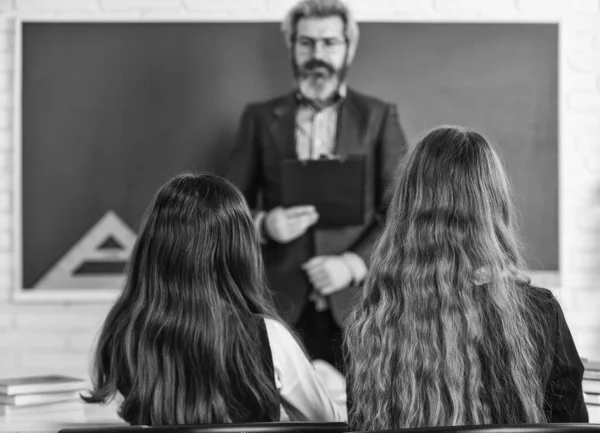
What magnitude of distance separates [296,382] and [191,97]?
160 centimetres

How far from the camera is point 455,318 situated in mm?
1243

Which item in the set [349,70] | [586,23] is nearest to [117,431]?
[349,70]

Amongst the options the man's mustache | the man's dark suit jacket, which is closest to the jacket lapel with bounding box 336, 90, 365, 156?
the man's dark suit jacket

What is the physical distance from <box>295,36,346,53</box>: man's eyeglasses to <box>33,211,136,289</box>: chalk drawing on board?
839mm

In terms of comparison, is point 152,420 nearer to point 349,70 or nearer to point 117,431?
point 117,431

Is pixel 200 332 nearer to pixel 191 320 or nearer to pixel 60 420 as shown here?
pixel 191 320

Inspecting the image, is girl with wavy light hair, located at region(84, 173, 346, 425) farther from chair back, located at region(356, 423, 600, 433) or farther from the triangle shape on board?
the triangle shape on board

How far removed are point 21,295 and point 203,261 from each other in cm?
163

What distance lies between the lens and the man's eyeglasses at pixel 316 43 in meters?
2.79

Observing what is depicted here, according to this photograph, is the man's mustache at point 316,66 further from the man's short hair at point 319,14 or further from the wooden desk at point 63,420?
the wooden desk at point 63,420

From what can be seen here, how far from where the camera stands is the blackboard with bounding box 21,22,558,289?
287 centimetres

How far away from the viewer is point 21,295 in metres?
2.86

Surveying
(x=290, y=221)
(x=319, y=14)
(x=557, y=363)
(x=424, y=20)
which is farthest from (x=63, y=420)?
(x=424, y=20)

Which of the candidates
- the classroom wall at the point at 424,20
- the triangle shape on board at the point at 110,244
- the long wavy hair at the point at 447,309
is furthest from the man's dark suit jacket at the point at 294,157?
the long wavy hair at the point at 447,309
